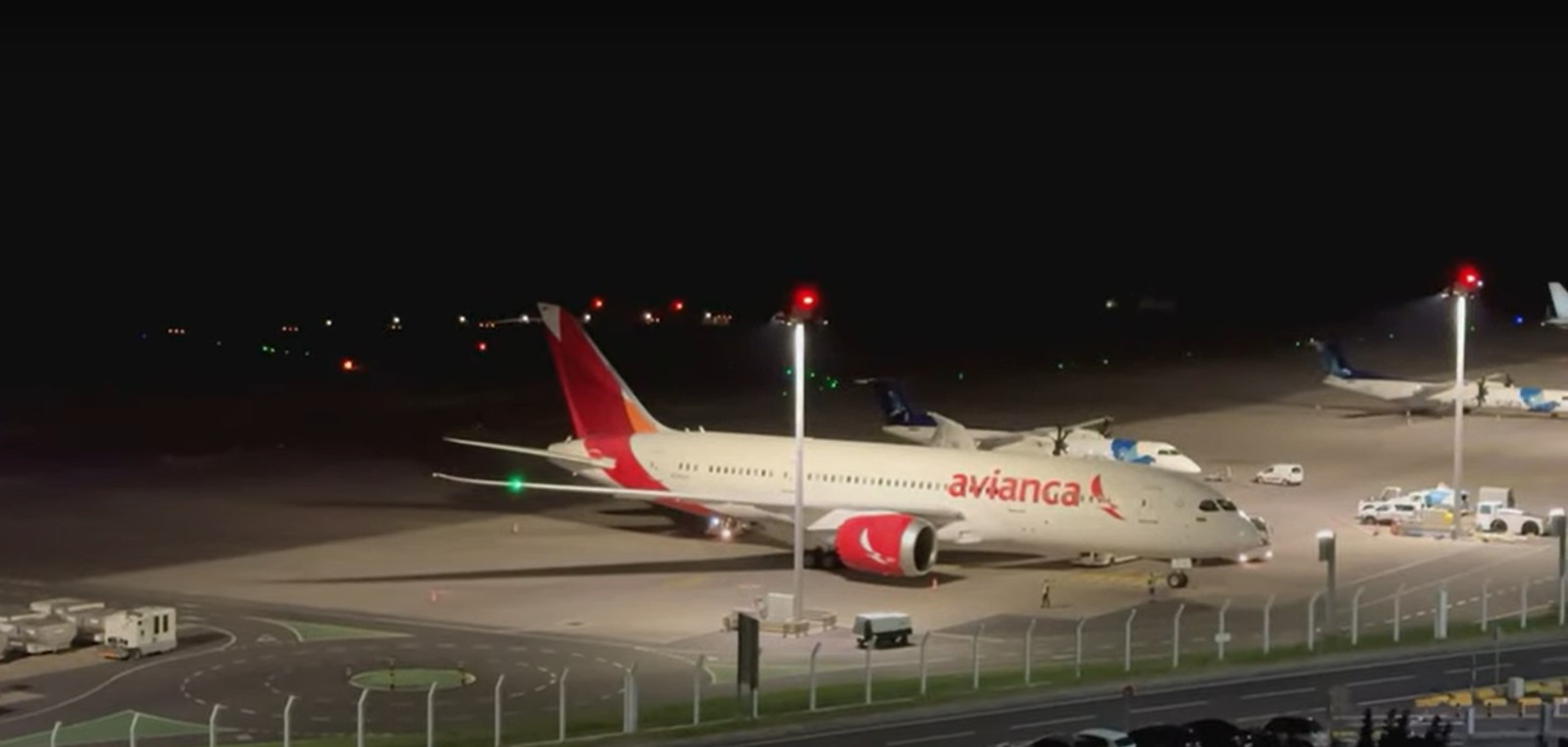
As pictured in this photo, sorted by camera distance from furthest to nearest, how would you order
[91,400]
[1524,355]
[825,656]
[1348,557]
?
[1524,355], [91,400], [1348,557], [825,656]

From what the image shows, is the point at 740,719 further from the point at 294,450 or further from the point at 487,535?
the point at 294,450

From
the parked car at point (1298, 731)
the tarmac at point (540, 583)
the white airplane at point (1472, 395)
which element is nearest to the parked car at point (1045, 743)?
the parked car at point (1298, 731)

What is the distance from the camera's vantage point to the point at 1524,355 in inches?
7175

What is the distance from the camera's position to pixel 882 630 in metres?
60.0

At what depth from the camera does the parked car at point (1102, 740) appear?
4341 cm

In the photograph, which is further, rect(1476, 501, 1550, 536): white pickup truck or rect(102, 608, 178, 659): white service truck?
rect(1476, 501, 1550, 536): white pickup truck

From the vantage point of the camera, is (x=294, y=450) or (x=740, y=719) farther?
(x=294, y=450)

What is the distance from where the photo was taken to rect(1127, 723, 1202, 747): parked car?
4412 centimetres

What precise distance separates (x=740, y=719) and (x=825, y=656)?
952 cm

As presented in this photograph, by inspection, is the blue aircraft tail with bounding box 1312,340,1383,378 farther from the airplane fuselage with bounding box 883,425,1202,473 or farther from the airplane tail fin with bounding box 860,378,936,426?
the airplane tail fin with bounding box 860,378,936,426

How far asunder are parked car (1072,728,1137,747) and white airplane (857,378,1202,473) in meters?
51.9

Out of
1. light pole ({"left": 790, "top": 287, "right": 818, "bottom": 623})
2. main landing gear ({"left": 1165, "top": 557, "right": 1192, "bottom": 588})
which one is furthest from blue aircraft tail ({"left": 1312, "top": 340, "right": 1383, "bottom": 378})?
light pole ({"left": 790, "top": 287, "right": 818, "bottom": 623})

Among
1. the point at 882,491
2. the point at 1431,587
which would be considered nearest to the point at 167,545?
the point at 882,491

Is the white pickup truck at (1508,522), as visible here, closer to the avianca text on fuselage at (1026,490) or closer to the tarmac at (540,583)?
the tarmac at (540,583)
